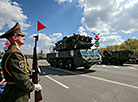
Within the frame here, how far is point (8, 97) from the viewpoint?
5.04 feet

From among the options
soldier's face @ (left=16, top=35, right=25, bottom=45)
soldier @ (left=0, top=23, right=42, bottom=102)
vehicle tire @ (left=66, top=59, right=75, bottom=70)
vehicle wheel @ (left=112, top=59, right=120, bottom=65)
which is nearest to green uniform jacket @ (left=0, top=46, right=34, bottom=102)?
soldier @ (left=0, top=23, right=42, bottom=102)

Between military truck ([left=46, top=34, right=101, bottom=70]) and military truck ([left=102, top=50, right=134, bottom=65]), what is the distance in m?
6.81

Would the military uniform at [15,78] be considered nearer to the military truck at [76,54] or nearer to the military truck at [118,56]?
the military truck at [76,54]

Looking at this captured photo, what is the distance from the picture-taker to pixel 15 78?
1459 millimetres

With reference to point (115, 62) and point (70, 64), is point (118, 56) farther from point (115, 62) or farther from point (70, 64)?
point (70, 64)

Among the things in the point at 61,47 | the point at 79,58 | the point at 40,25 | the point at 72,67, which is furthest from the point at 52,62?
the point at 40,25

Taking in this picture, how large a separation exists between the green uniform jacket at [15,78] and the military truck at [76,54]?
24.8ft

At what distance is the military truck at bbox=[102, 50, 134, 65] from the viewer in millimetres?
14726

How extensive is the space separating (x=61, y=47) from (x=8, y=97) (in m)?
11.3

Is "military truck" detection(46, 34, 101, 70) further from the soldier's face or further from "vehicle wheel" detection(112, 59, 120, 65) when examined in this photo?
the soldier's face

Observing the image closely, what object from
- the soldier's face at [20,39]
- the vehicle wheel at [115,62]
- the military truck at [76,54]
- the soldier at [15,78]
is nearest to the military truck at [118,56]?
the vehicle wheel at [115,62]

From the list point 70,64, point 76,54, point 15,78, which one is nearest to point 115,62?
point 70,64

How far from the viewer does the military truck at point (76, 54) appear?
9195mm

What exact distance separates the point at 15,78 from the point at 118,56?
16516 millimetres
